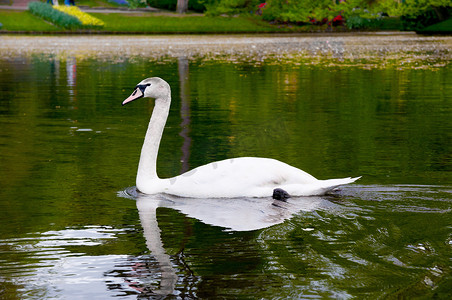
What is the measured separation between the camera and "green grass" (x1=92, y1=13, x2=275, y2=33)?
174ft

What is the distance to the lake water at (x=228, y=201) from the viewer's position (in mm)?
5371

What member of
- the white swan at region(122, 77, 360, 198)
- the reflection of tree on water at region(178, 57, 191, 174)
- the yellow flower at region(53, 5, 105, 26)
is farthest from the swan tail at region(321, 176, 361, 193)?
the yellow flower at region(53, 5, 105, 26)

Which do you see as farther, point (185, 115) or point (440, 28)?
point (440, 28)

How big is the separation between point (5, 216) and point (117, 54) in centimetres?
2831

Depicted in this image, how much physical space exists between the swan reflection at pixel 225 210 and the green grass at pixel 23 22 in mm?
44956

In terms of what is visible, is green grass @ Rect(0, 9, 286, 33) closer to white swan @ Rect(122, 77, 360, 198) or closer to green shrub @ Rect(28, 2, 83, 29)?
green shrub @ Rect(28, 2, 83, 29)

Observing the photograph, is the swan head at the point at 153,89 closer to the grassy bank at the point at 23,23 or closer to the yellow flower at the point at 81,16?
the grassy bank at the point at 23,23

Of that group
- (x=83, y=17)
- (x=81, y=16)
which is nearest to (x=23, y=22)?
(x=81, y=16)

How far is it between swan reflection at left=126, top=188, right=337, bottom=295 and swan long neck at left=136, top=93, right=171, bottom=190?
6.9 inches

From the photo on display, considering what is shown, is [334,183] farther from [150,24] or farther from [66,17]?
[150,24]

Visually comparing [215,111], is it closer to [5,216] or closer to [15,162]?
[15,162]

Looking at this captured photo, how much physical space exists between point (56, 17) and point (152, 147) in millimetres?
45393

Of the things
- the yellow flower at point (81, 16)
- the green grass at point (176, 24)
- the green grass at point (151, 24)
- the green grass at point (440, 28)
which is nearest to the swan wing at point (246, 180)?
the green grass at point (151, 24)

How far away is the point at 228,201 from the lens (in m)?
7.70
